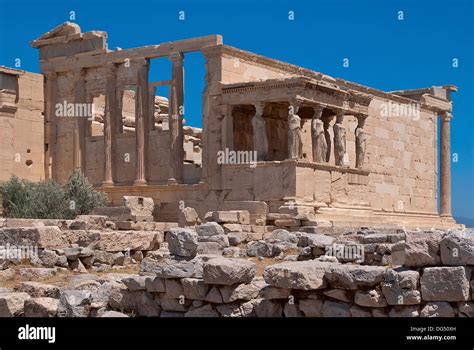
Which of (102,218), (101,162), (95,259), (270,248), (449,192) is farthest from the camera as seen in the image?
(449,192)

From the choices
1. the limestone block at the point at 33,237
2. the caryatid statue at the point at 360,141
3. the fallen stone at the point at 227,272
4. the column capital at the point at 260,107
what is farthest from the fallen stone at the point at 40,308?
the caryatid statue at the point at 360,141

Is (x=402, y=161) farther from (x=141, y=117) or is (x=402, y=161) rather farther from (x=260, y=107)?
(x=141, y=117)

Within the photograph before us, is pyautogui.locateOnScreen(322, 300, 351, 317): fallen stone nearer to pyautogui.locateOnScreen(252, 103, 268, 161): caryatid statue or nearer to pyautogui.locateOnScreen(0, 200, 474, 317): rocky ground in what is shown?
Result: pyautogui.locateOnScreen(0, 200, 474, 317): rocky ground

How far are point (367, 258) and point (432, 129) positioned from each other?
22.0 m

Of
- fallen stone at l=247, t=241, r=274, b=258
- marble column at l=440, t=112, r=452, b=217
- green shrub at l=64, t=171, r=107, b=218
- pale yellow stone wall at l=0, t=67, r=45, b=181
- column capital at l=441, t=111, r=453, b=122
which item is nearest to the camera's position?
fallen stone at l=247, t=241, r=274, b=258

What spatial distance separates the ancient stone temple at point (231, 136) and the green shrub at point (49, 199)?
2.04 m

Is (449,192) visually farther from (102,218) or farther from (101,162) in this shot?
(102,218)

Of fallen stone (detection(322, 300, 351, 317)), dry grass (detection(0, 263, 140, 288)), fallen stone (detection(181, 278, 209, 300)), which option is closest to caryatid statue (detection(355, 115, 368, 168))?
dry grass (detection(0, 263, 140, 288))

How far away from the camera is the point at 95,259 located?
1447cm

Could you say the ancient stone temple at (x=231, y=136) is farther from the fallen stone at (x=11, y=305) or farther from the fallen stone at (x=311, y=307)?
the fallen stone at (x=311, y=307)

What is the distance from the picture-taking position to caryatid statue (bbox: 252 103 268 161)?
76.2 ft

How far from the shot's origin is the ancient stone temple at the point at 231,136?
2298cm

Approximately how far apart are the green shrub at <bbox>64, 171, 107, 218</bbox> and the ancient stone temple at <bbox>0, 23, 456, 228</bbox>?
1.75 metres

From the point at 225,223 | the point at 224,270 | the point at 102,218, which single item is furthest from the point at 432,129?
the point at 224,270
